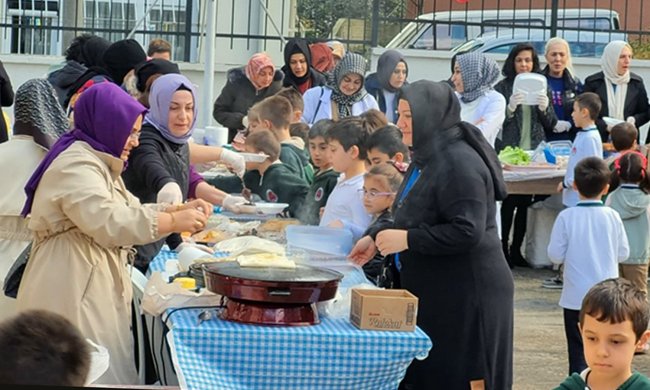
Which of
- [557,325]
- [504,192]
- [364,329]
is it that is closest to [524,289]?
[557,325]

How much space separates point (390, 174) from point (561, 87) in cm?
556

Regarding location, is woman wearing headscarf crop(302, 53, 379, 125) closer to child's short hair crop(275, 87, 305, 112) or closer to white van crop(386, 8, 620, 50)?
child's short hair crop(275, 87, 305, 112)

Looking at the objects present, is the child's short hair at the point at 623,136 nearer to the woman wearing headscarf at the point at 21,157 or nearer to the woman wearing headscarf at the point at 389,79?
the woman wearing headscarf at the point at 389,79

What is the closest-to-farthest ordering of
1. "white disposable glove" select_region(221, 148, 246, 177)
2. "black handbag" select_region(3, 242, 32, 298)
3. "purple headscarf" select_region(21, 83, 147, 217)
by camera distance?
1. "purple headscarf" select_region(21, 83, 147, 217)
2. "black handbag" select_region(3, 242, 32, 298)
3. "white disposable glove" select_region(221, 148, 246, 177)

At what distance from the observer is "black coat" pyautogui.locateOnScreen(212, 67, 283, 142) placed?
10562mm

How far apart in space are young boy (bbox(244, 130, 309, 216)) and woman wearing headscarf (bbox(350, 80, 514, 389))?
7.71 feet

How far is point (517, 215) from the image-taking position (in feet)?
36.1

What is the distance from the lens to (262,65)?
10.3 meters

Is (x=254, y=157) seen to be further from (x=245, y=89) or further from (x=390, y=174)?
(x=245, y=89)

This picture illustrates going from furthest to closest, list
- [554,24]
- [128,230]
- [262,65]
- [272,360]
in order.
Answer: [554,24], [262,65], [128,230], [272,360]

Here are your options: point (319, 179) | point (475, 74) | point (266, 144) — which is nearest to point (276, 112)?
point (266, 144)

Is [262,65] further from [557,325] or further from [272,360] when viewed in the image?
[272,360]

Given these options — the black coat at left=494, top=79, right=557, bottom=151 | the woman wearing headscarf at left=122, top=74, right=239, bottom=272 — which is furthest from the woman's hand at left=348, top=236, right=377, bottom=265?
the black coat at left=494, top=79, right=557, bottom=151

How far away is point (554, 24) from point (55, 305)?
9.71 meters
